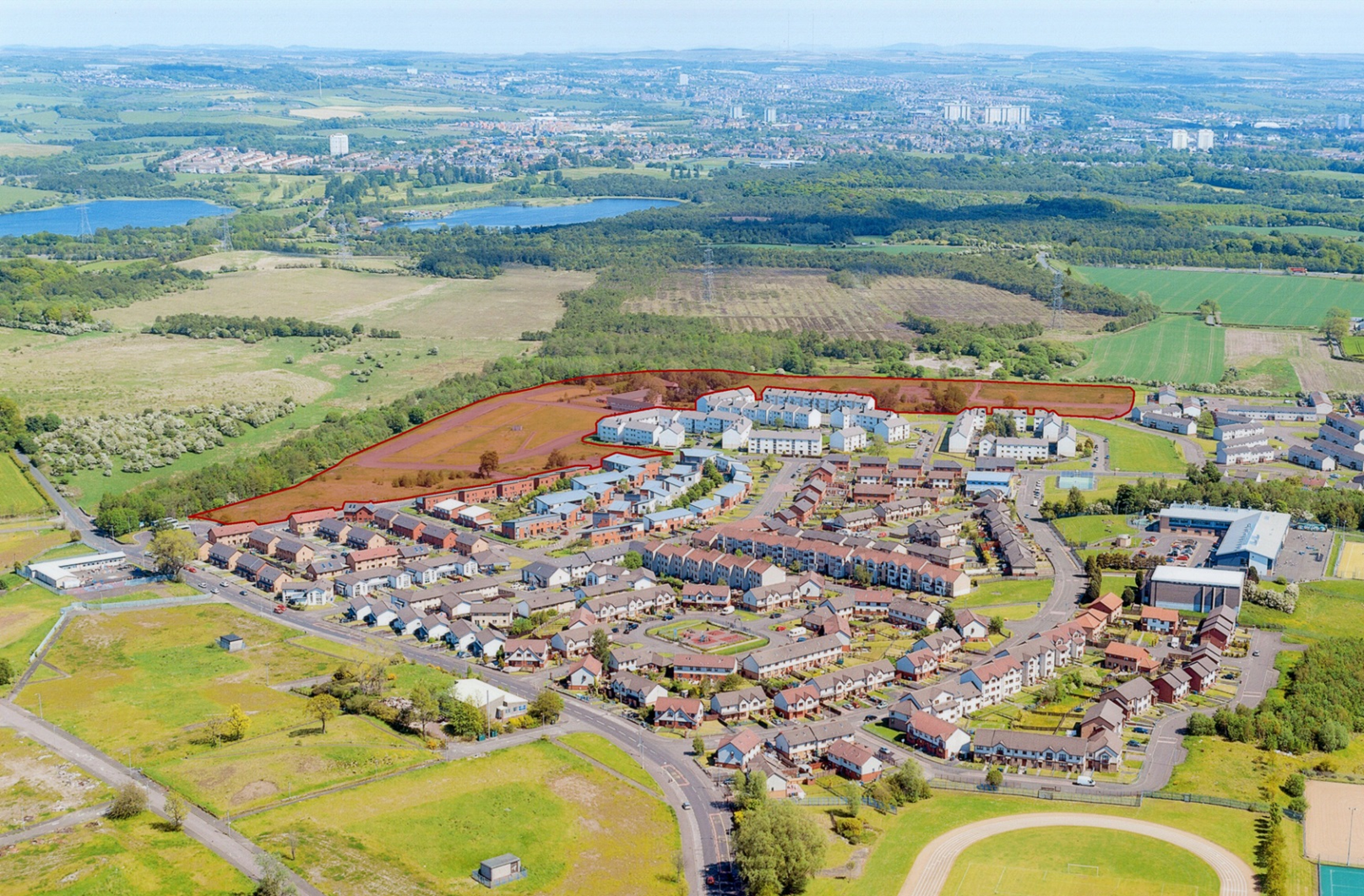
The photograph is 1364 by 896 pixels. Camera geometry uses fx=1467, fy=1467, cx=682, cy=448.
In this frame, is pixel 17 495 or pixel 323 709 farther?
pixel 17 495

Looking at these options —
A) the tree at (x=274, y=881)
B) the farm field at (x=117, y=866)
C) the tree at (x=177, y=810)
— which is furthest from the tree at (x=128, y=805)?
the tree at (x=274, y=881)

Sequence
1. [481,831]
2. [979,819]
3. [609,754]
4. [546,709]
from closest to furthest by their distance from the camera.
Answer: [481,831] → [979,819] → [609,754] → [546,709]

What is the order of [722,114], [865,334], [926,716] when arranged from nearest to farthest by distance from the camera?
[926,716] → [865,334] → [722,114]

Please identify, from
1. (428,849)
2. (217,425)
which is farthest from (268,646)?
(217,425)

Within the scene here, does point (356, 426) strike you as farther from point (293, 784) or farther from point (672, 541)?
point (293, 784)

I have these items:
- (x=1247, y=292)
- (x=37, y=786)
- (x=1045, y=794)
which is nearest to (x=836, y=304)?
(x=1247, y=292)

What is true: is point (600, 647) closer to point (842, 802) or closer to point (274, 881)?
point (842, 802)
